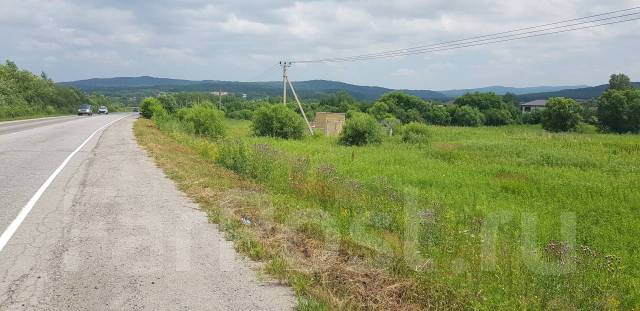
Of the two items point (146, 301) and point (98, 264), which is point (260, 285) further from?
point (98, 264)

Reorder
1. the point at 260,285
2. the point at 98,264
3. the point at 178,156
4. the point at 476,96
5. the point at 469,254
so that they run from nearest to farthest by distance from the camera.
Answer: the point at 260,285
the point at 98,264
the point at 469,254
the point at 178,156
the point at 476,96

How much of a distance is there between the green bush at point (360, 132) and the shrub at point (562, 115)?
61.4 m

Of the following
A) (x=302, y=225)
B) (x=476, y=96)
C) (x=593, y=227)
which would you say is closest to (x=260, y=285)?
(x=302, y=225)

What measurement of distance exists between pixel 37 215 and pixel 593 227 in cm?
933

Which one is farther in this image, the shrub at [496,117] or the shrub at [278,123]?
the shrub at [496,117]

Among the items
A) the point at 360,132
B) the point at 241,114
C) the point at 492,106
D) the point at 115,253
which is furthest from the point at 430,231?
the point at 492,106

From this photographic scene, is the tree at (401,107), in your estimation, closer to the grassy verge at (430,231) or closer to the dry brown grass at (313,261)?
the grassy verge at (430,231)

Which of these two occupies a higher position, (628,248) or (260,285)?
(260,285)

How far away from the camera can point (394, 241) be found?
6598 mm

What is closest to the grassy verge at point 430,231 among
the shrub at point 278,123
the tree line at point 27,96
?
the shrub at point 278,123

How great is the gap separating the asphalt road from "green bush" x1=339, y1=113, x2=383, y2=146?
19707mm

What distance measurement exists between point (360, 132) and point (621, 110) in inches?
2384

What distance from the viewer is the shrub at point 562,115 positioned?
3179 inches

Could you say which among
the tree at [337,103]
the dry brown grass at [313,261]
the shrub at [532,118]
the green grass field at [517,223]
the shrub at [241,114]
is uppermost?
the dry brown grass at [313,261]
